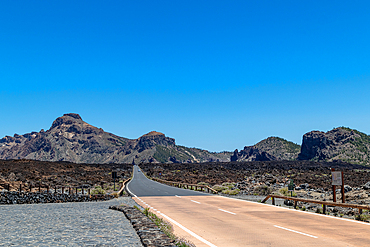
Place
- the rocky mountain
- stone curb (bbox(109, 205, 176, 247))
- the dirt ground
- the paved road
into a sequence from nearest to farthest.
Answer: stone curb (bbox(109, 205, 176, 247)) < the paved road < the dirt ground < the rocky mountain

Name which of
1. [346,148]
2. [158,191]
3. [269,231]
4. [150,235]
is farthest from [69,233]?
[346,148]

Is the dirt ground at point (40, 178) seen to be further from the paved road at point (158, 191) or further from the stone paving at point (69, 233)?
the stone paving at point (69, 233)

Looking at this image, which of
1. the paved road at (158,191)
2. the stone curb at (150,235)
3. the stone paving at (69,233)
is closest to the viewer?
the stone curb at (150,235)

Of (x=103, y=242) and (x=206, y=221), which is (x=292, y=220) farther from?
(x=103, y=242)

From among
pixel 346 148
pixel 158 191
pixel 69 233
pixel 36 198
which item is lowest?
pixel 158 191

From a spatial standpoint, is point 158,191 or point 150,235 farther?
point 158,191

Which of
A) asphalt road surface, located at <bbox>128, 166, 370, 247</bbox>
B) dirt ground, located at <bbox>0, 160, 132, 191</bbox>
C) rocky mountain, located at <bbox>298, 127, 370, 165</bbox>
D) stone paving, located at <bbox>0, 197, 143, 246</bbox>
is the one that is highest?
rocky mountain, located at <bbox>298, 127, 370, 165</bbox>

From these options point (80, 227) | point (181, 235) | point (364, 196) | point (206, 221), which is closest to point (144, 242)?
point (181, 235)

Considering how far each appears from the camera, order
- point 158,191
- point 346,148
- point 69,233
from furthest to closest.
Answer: point 346,148
point 158,191
point 69,233

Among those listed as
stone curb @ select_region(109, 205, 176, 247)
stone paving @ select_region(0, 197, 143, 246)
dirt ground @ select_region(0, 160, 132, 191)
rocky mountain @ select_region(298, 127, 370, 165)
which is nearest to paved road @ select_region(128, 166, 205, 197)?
dirt ground @ select_region(0, 160, 132, 191)

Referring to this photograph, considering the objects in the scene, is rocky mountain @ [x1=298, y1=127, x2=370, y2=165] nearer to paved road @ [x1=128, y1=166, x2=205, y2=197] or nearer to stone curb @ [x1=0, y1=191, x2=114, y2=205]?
paved road @ [x1=128, y1=166, x2=205, y2=197]

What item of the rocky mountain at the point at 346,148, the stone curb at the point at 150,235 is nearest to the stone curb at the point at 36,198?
the stone curb at the point at 150,235

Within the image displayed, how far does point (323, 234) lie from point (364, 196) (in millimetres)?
23258

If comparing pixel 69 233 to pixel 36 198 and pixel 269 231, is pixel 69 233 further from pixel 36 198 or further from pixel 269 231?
pixel 36 198
